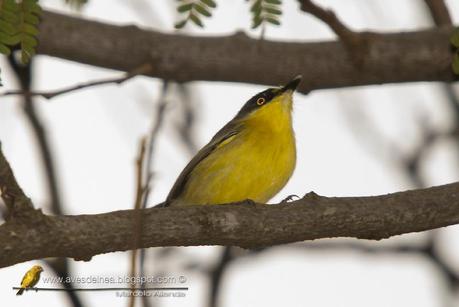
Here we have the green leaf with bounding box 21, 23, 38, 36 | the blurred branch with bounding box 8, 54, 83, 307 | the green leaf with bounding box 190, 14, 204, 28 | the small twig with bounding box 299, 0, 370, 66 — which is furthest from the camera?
the blurred branch with bounding box 8, 54, 83, 307

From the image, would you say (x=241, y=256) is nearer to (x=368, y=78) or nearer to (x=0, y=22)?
(x=368, y=78)

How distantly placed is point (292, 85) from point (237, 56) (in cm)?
55

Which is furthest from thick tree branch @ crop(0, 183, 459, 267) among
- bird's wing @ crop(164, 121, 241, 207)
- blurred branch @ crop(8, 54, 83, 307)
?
bird's wing @ crop(164, 121, 241, 207)

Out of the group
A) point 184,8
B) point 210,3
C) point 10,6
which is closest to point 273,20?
point 210,3

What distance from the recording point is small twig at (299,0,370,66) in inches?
242

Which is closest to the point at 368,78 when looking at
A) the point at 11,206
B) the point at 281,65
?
the point at 281,65

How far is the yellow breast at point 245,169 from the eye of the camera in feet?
22.9

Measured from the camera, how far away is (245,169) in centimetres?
Answer: 700

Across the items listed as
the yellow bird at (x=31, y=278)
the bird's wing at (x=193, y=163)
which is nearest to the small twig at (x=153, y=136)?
the yellow bird at (x=31, y=278)

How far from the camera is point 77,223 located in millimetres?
4242

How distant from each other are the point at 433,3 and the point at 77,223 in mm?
4297

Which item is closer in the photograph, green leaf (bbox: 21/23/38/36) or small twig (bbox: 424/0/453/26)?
green leaf (bbox: 21/23/38/36)

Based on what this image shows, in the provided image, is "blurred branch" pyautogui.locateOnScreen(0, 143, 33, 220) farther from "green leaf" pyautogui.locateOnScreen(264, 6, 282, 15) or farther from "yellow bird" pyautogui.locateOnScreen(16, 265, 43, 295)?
"green leaf" pyautogui.locateOnScreen(264, 6, 282, 15)

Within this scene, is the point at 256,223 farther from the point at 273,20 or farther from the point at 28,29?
the point at 28,29
